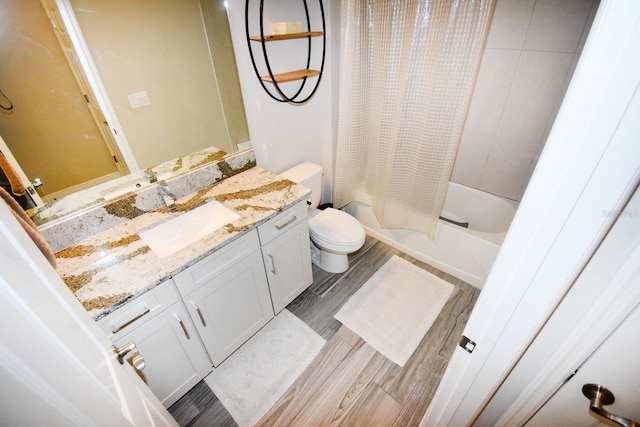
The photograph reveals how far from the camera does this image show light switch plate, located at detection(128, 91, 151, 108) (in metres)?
1.29

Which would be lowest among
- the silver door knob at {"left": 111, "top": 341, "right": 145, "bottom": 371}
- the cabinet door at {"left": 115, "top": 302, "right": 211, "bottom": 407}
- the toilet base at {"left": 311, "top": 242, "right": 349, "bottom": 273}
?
the toilet base at {"left": 311, "top": 242, "right": 349, "bottom": 273}

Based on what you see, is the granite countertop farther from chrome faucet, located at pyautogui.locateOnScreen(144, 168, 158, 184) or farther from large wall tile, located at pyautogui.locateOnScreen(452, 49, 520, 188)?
large wall tile, located at pyautogui.locateOnScreen(452, 49, 520, 188)

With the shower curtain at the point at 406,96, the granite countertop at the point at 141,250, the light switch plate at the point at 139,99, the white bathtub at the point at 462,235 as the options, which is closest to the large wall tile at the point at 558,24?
the shower curtain at the point at 406,96

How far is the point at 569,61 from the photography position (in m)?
1.61

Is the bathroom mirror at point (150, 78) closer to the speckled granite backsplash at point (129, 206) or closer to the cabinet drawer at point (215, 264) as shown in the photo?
the speckled granite backsplash at point (129, 206)

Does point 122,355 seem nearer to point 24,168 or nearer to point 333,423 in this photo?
point 24,168

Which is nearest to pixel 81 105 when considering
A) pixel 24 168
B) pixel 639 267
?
pixel 24 168

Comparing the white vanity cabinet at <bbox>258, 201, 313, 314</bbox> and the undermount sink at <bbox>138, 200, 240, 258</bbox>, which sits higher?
the undermount sink at <bbox>138, 200, 240, 258</bbox>

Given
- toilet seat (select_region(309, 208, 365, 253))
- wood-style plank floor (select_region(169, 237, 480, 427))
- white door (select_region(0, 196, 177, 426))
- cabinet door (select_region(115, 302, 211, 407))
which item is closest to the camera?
white door (select_region(0, 196, 177, 426))

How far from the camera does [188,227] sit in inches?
58.2

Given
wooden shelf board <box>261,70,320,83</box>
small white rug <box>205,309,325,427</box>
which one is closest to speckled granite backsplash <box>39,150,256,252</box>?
wooden shelf board <box>261,70,320,83</box>

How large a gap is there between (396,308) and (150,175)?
1.71 m

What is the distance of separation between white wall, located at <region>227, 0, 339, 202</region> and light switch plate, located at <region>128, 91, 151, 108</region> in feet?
1.72

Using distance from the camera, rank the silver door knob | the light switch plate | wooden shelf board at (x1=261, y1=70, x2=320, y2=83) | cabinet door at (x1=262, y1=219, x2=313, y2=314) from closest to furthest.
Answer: the silver door knob < the light switch plate < cabinet door at (x1=262, y1=219, x2=313, y2=314) < wooden shelf board at (x1=261, y1=70, x2=320, y2=83)
